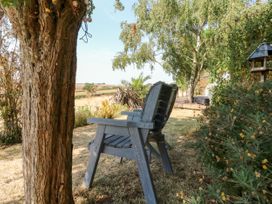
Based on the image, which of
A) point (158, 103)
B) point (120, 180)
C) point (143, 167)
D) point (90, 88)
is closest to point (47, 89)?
point (143, 167)

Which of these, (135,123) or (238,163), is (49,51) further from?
(238,163)

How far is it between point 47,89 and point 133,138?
37.6 inches

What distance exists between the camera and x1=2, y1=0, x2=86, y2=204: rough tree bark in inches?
65.4

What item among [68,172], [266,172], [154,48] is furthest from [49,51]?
[154,48]

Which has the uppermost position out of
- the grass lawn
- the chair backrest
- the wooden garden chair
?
the chair backrest

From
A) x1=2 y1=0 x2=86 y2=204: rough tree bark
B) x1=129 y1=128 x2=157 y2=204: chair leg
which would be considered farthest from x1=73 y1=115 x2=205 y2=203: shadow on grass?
x1=2 y1=0 x2=86 y2=204: rough tree bark

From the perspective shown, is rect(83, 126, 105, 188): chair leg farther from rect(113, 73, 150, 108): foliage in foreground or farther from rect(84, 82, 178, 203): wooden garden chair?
rect(113, 73, 150, 108): foliage in foreground

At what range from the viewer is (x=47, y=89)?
1.75 m

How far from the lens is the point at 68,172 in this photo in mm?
1982

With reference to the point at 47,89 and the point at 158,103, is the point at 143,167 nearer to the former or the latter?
the point at 158,103

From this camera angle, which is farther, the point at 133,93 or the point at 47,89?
the point at 133,93

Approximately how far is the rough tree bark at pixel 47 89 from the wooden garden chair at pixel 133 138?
0.65 m

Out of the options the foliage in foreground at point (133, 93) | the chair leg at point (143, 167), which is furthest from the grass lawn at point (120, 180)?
the foliage in foreground at point (133, 93)

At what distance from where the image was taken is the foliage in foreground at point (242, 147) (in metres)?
1.14
